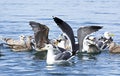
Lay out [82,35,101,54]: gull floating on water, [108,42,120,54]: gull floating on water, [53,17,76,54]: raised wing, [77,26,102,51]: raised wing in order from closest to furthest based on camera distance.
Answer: [53,17,76,54]: raised wing
[77,26,102,51]: raised wing
[108,42,120,54]: gull floating on water
[82,35,101,54]: gull floating on water

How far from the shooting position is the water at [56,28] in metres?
19.5

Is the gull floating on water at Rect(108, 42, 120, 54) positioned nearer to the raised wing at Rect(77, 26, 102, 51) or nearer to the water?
the water

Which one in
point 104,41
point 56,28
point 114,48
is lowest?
point 114,48

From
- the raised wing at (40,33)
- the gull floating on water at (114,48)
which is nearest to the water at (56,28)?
the gull floating on water at (114,48)

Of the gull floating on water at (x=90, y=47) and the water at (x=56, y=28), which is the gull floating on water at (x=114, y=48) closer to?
the water at (x=56, y=28)

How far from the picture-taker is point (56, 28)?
3175 centimetres

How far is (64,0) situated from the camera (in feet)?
184

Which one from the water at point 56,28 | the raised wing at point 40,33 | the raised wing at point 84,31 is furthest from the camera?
the raised wing at point 40,33

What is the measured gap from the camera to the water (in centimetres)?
1950

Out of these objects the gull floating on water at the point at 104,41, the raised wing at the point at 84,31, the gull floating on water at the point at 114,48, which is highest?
the raised wing at the point at 84,31

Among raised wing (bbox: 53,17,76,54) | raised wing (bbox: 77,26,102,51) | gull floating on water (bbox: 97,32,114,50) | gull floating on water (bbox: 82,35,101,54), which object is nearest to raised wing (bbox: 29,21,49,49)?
raised wing (bbox: 77,26,102,51)

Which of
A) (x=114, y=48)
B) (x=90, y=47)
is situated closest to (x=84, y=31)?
(x=90, y=47)

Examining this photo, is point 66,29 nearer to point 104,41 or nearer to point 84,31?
point 84,31

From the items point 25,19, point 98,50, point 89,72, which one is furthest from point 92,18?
point 89,72
